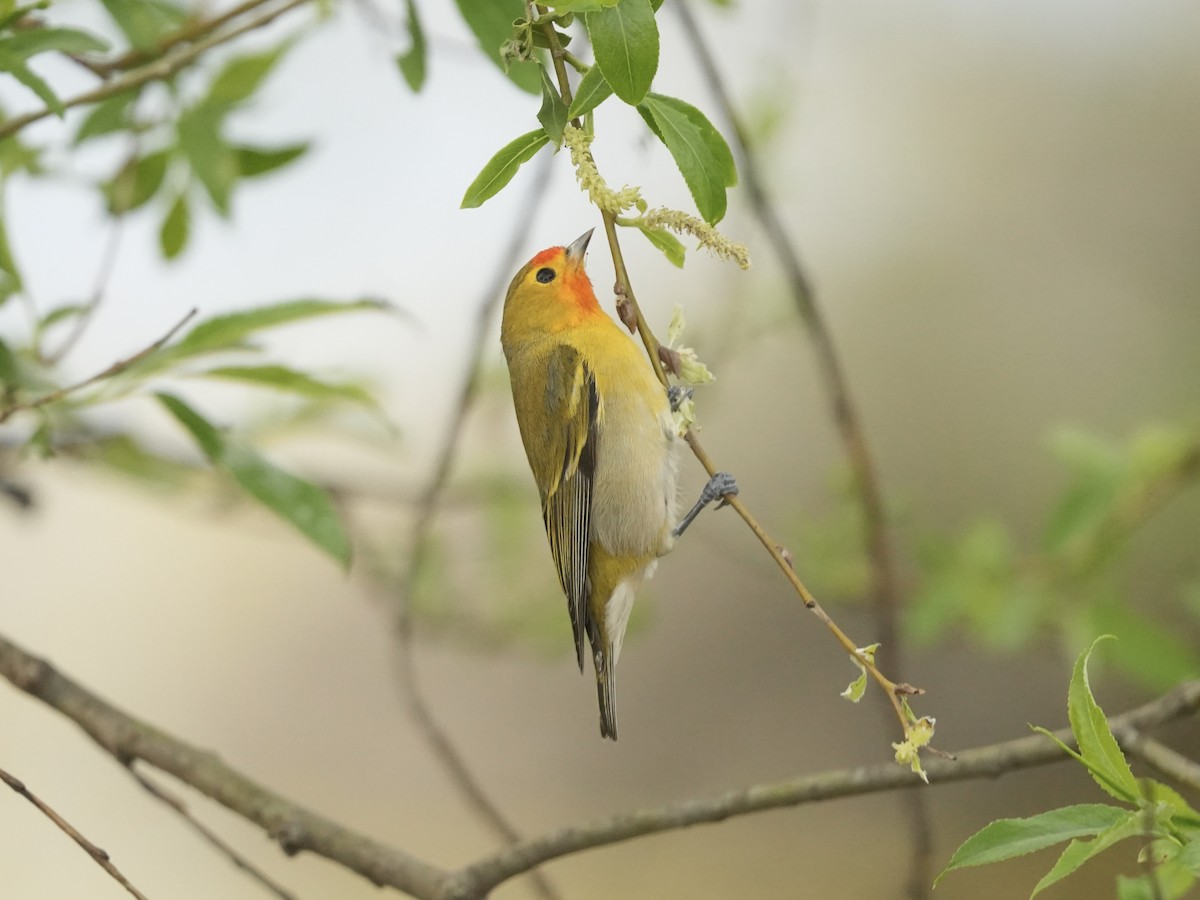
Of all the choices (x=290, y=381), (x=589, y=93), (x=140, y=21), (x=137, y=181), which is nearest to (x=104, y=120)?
(x=137, y=181)

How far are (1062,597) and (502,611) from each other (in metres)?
0.73

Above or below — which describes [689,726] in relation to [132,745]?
below

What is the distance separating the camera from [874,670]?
1.57 ft

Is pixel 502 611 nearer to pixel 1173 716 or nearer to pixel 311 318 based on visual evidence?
pixel 311 318

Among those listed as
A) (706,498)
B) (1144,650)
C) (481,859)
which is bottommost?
(1144,650)

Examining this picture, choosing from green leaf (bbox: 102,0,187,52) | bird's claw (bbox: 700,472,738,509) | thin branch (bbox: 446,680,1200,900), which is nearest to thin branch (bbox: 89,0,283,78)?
green leaf (bbox: 102,0,187,52)

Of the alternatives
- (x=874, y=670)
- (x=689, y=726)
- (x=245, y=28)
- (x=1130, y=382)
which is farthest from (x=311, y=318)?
(x=1130, y=382)

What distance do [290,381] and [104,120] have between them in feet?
0.95

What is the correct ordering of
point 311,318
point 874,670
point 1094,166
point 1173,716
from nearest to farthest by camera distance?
point 874,670, point 1173,716, point 311,318, point 1094,166

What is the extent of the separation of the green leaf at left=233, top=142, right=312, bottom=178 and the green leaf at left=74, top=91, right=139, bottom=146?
0.10 m

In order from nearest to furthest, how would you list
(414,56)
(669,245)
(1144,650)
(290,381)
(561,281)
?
(669,245), (414,56), (290,381), (561,281), (1144,650)

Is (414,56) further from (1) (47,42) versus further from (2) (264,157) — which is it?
(2) (264,157)

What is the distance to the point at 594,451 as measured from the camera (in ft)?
3.48

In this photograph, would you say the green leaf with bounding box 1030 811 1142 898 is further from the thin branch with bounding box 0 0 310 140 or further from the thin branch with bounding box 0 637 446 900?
the thin branch with bounding box 0 0 310 140
